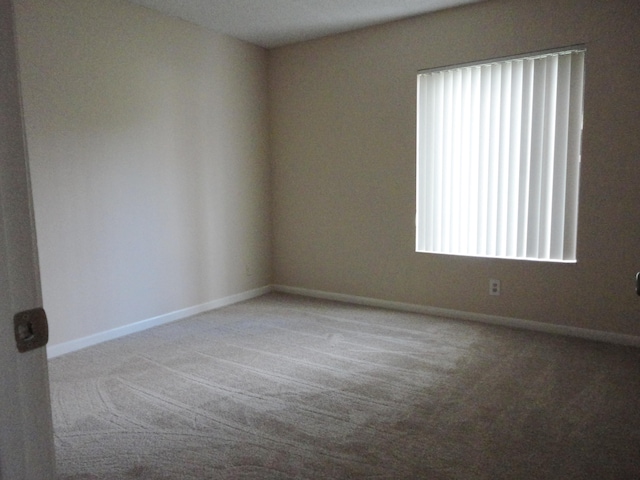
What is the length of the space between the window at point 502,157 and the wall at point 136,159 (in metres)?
1.87

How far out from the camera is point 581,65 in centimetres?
344

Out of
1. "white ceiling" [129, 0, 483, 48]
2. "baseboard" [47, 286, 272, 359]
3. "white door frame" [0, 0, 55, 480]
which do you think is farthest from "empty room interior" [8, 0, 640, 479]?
"white door frame" [0, 0, 55, 480]

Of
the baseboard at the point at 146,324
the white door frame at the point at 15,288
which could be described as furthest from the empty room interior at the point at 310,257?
the white door frame at the point at 15,288

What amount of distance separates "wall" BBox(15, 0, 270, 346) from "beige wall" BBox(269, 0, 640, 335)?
1.87 feet

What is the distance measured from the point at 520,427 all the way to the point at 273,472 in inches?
49.2

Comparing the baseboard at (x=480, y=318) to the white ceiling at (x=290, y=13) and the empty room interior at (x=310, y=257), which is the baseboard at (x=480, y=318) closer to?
the empty room interior at (x=310, y=257)

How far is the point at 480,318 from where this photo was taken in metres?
4.04

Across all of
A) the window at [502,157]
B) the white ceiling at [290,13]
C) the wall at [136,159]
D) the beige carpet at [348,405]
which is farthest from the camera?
the white ceiling at [290,13]

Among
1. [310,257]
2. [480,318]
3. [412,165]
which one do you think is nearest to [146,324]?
[310,257]

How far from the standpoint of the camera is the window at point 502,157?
3551 mm

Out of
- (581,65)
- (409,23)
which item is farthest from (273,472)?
(409,23)

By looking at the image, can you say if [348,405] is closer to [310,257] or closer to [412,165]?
[412,165]

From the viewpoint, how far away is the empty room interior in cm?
229

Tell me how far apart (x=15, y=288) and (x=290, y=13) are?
12.6 feet
